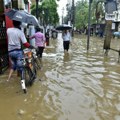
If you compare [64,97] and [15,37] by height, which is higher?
[15,37]

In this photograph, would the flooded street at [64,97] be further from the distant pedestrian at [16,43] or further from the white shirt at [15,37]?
the white shirt at [15,37]

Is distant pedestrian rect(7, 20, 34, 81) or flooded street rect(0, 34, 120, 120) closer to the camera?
flooded street rect(0, 34, 120, 120)

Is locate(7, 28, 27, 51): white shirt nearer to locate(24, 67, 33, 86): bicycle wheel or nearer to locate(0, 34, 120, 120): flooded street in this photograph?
locate(24, 67, 33, 86): bicycle wheel

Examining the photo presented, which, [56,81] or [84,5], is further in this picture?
[84,5]

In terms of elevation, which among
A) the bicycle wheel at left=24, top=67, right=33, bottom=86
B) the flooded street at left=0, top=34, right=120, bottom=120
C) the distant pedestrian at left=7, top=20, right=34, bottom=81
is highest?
the distant pedestrian at left=7, top=20, right=34, bottom=81

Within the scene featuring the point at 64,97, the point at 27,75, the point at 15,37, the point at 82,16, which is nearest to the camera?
the point at 64,97

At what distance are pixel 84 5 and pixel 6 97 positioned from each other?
8204cm

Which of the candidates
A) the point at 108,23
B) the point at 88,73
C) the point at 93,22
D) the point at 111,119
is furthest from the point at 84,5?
the point at 111,119

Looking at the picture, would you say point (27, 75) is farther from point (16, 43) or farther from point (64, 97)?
point (64, 97)

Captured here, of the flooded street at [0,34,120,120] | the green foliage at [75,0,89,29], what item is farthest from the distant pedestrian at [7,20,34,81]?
the green foliage at [75,0,89,29]

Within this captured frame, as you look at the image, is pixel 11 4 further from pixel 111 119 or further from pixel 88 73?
pixel 111 119

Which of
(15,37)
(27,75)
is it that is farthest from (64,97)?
(15,37)

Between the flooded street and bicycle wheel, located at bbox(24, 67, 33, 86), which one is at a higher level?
bicycle wheel, located at bbox(24, 67, 33, 86)

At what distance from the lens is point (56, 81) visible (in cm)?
975
